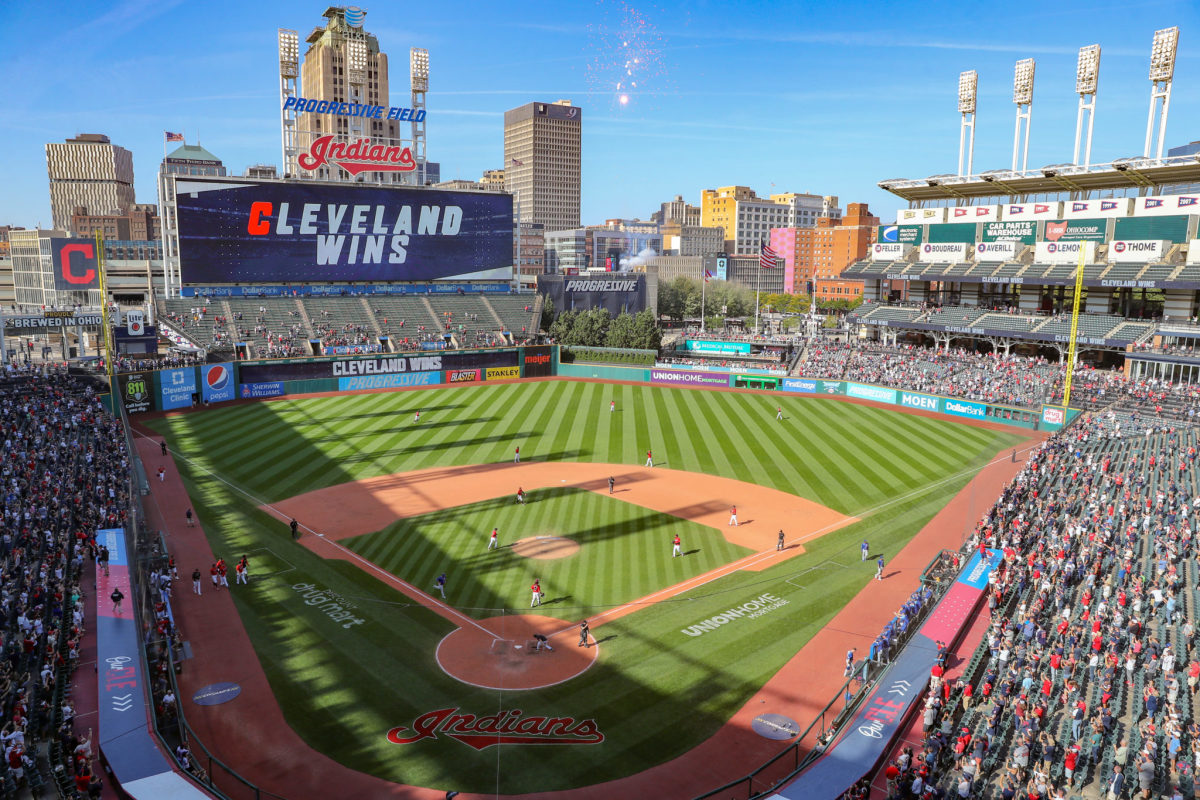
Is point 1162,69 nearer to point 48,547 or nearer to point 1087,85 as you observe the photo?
point 1087,85

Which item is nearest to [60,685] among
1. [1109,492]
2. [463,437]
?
[463,437]

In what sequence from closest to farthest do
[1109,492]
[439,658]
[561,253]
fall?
[439,658] < [1109,492] < [561,253]

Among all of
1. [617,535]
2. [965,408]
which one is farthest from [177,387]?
[965,408]

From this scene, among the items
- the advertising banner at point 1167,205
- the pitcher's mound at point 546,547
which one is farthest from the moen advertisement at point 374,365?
the advertising banner at point 1167,205

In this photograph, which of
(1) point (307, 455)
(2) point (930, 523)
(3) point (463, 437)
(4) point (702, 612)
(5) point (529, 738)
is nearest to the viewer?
(5) point (529, 738)

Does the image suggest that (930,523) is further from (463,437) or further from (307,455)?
(307,455)

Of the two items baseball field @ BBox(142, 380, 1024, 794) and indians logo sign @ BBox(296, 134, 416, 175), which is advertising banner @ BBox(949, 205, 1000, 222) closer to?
baseball field @ BBox(142, 380, 1024, 794)

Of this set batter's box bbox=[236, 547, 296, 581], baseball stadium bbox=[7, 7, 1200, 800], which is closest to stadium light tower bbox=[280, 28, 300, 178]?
baseball stadium bbox=[7, 7, 1200, 800]
